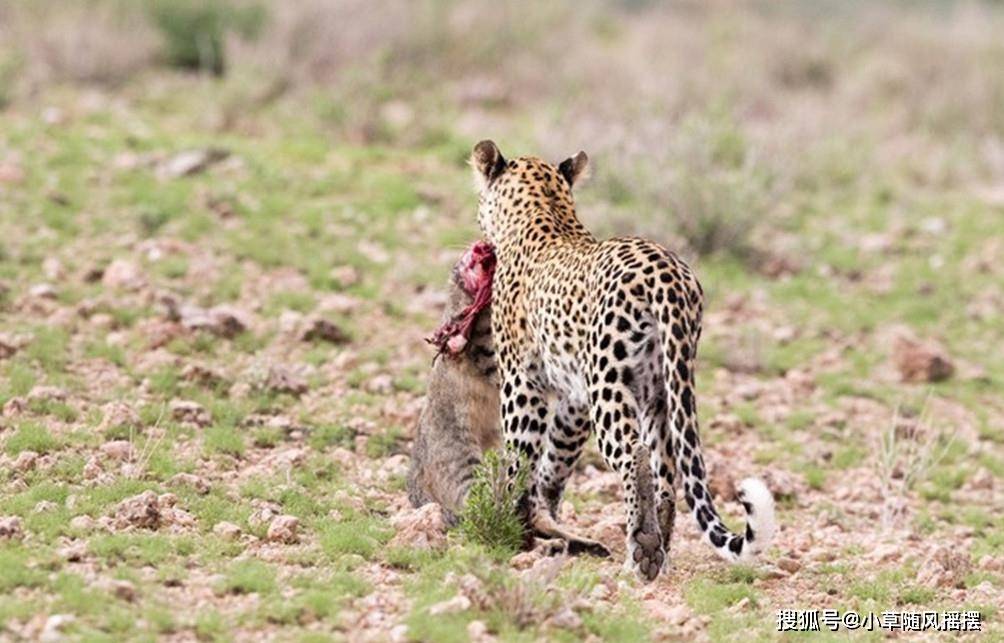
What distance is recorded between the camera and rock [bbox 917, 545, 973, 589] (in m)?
7.95

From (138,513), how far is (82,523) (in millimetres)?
250

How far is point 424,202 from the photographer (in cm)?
1454

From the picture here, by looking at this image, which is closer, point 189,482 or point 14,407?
point 189,482

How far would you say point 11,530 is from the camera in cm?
725

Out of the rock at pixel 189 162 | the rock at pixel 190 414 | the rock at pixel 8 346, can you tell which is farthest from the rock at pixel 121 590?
the rock at pixel 189 162

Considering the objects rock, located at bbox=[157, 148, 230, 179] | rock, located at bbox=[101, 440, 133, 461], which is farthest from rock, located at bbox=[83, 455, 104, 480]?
rock, located at bbox=[157, 148, 230, 179]

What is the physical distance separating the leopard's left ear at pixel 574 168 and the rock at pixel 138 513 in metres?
2.65

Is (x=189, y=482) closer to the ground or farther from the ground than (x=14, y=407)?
closer to the ground

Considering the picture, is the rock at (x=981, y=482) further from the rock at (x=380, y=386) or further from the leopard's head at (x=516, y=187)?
the rock at (x=380, y=386)

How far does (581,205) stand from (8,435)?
21.7 feet

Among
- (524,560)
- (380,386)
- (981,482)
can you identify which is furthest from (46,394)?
(981,482)

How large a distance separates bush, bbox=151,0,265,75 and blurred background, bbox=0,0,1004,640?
41 millimetres

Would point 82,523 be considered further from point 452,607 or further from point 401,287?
point 401,287

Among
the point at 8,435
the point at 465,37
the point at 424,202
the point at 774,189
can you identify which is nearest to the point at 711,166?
the point at 774,189
